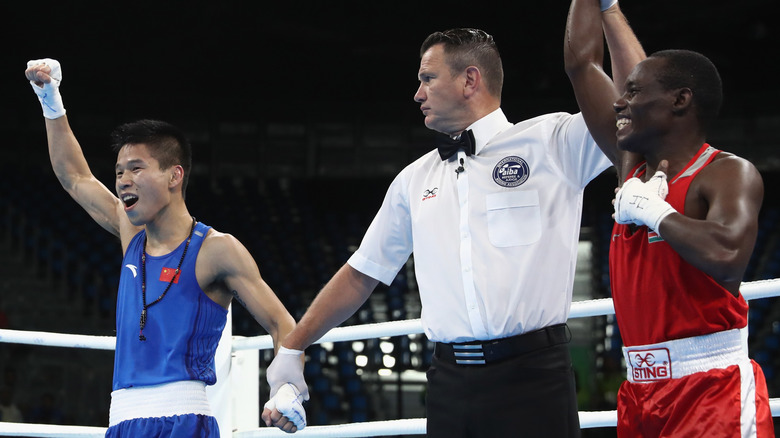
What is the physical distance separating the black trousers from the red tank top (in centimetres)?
23

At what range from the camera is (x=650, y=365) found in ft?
5.81

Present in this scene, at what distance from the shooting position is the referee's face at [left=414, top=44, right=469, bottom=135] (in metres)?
2.33

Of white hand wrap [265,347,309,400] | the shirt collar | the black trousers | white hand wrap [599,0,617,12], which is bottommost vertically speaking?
the black trousers

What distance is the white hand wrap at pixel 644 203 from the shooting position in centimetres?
166

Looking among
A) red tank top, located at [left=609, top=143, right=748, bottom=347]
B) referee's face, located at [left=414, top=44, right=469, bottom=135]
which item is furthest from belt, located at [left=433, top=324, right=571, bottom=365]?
referee's face, located at [left=414, top=44, right=469, bottom=135]

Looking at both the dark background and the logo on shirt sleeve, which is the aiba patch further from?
the dark background

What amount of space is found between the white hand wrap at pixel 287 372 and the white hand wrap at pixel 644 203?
0.99 m

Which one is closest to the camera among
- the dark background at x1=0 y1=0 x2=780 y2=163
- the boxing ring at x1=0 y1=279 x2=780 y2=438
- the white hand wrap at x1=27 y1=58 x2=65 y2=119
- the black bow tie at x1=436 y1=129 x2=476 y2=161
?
the black bow tie at x1=436 y1=129 x2=476 y2=161

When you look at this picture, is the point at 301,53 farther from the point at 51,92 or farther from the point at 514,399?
the point at 514,399

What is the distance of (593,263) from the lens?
1224 cm

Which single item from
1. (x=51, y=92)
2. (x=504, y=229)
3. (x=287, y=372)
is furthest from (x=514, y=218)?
(x=51, y=92)

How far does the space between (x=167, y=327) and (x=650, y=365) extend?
1499mm

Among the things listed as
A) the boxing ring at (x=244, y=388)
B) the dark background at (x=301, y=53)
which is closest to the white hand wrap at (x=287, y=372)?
the boxing ring at (x=244, y=388)

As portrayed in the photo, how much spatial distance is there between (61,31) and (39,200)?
8.86 ft
